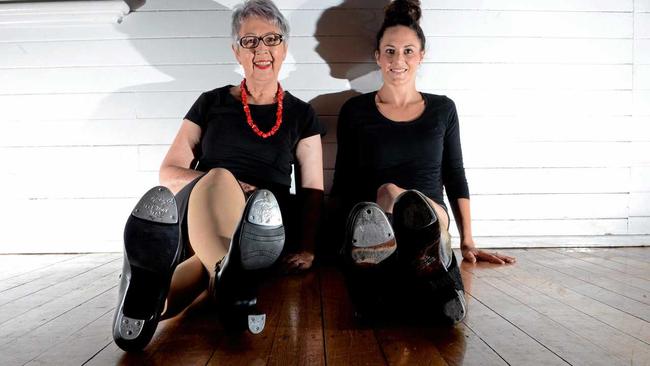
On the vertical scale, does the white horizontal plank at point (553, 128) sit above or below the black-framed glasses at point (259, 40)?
below

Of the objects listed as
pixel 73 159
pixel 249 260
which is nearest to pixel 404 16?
pixel 249 260

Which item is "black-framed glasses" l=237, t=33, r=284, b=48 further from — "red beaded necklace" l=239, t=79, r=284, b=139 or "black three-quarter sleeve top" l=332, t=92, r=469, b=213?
"black three-quarter sleeve top" l=332, t=92, r=469, b=213

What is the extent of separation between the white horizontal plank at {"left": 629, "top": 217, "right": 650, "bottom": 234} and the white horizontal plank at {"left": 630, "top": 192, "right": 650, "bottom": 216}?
1.1 inches

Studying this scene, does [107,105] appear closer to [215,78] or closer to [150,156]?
[150,156]

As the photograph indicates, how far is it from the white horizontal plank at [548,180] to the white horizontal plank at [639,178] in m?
0.03

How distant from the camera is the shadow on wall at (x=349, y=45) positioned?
8.36 feet

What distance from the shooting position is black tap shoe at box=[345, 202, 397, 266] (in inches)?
48.9

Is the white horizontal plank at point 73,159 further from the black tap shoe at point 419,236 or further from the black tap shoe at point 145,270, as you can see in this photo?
the black tap shoe at point 419,236

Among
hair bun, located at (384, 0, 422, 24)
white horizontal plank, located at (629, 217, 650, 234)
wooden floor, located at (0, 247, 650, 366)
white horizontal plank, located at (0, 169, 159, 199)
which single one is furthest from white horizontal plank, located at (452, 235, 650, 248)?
white horizontal plank, located at (0, 169, 159, 199)

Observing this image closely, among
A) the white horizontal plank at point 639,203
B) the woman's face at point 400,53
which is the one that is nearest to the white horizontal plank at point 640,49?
the white horizontal plank at point 639,203

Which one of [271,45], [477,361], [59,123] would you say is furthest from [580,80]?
[59,123]

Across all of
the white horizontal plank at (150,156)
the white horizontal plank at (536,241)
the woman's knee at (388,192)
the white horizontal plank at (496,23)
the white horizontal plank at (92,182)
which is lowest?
the white horizontal plank at (536,241)

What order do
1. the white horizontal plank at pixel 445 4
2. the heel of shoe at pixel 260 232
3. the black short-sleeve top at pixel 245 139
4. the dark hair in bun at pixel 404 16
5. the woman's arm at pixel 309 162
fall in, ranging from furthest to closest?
Result: 1. the white horizontal plank at pixel 445 4
2. the dark hair in bun at pixel 404 16
3. the woman's arm at pixel 309 162
4. the black short-sleeve top at pixel 245 139
5. the heel of shoe at pixel 260 232

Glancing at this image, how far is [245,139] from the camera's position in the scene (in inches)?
79.7
